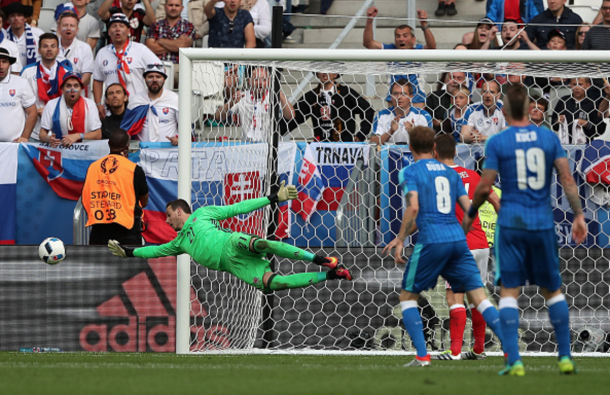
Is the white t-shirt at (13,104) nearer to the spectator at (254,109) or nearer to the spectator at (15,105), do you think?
the spectator at (15,105)

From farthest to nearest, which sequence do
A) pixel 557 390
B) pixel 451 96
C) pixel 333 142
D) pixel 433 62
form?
pixel 451 96, pixel 333 142, pixel 433 62, pixel 557 390

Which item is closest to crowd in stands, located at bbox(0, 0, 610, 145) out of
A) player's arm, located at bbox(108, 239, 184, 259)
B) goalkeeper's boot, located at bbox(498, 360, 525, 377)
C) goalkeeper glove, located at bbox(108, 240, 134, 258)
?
player's arm, located at bbox(108, 239, 184, 259)

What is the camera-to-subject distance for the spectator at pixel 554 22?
12.4 m

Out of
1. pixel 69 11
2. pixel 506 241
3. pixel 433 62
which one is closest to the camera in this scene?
pixel 506 241

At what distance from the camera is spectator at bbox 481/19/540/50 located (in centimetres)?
1211

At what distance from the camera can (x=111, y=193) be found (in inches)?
390

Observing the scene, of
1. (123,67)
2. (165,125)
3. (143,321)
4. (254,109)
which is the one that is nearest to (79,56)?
(123,67)

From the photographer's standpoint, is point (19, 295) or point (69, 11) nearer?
point (19, 295)

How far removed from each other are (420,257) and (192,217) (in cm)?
269

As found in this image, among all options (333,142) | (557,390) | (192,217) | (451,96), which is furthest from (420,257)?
(451,96)

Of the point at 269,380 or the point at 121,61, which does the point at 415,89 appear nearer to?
the point at 121,61

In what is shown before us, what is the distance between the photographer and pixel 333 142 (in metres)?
10.1

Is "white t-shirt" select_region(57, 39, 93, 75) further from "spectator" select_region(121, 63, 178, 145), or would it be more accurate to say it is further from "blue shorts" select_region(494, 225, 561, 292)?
"blue shorts" select_region(494, 225, 561, 292)

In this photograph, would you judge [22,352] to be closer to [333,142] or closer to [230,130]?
[230,130]
